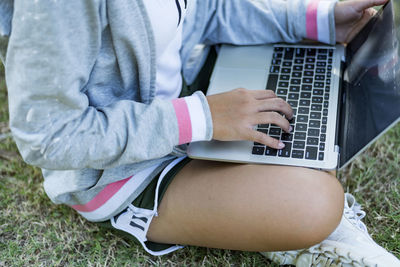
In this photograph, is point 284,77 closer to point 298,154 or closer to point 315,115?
point 315,115

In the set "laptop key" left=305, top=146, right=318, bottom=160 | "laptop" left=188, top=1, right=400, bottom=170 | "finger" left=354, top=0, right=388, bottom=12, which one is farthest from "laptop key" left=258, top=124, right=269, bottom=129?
"finger" left=354, top=0, right=388, bottom=12

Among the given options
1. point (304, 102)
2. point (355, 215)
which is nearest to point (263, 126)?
point (304, 102)

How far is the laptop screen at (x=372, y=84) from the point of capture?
0.94 m

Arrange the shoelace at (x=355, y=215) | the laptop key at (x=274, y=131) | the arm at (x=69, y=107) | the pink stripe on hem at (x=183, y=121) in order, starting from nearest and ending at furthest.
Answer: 1. the arm at (x=69, y=107)
2. the pink stripe on hem at (x=183, y=121)
3. the laptop key at (x=274, y=131)
4. the shoelace at (x=355, y=215)

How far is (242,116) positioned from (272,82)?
0.25 metres

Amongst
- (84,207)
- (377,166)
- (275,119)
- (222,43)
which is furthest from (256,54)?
(84,207)

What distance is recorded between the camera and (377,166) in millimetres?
1336

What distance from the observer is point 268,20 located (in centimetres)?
123

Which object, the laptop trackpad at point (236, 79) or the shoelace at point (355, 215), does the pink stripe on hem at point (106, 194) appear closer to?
the laptop trackpad at point (236, 79)

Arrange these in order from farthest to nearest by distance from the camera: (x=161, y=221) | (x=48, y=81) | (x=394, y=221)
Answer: (x=394, y=221)
(x=161, y=221)
(x=48, y=81)

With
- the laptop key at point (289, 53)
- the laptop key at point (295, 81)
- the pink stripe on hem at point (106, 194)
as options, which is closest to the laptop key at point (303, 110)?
the laptop key at point (295, 81)

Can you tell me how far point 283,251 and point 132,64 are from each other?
0.54 m

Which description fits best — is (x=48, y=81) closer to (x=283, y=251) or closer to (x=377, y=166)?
(x=283, y=251)

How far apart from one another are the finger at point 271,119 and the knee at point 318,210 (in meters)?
0.13
